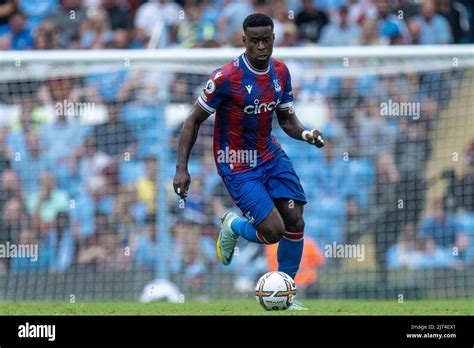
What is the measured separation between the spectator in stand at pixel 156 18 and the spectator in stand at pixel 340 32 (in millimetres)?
2340

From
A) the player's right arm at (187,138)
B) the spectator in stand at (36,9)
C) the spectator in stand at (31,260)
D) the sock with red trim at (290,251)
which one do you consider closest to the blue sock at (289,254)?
the sock with red trim at (290,251)

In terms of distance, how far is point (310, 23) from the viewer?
1803 centimetres

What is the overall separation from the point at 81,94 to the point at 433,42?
5.64 metres

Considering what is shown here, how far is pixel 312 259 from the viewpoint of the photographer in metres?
14.8

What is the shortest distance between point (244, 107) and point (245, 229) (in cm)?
132

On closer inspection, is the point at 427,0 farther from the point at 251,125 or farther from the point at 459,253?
the point at 251,125

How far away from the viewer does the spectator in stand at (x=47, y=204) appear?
15.0 meters

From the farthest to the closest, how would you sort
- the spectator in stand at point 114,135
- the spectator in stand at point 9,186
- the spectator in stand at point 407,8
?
the spectator in stand at point 407,8, the spectator in stand at point 114,135, the spectator in stand at point 9,186

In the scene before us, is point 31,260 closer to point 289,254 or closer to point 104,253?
point 104,253

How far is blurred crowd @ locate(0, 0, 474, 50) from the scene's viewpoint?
17719 millimetres

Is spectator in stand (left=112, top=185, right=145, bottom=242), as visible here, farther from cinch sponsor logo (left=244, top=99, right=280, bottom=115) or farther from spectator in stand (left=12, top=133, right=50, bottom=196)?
cinch sponsor logo (left=244, top=99, right=280, bottom=115)

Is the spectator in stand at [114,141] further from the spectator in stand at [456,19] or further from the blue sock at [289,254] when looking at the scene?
the spectator in stand at [456,19]

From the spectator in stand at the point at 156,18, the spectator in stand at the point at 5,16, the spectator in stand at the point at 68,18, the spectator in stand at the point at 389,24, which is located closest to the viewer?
the spectator in stand at the point at 389,24

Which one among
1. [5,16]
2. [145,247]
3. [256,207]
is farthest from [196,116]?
[5,16]
